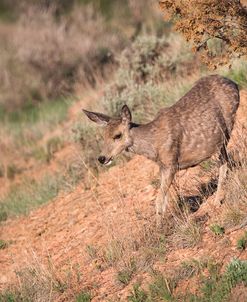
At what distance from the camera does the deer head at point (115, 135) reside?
9.30 metres

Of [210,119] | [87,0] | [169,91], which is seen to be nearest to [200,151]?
[210,119]

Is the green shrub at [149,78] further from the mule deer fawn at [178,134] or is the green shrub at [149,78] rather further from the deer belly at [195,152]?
the deer belly at [195,152]

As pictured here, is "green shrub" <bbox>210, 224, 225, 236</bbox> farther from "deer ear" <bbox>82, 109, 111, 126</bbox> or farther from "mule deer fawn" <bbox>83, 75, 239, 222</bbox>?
"deer ear" <bbox>82, 109, 111, 126</bbox>

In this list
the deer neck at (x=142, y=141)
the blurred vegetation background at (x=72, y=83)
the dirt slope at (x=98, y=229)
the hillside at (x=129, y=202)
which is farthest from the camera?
the blurred vegetation background at (x=72, y=83)

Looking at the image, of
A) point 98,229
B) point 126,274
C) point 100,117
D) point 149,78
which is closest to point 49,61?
point 149,78

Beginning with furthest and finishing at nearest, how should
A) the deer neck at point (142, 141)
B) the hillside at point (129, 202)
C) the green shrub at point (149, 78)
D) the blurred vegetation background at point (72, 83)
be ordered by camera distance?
the blurred vegetation background at point (72, 83)
the green shrub at point (149, 78)
the deer neck at point (142, 141)
the hillside at point (129, 202)

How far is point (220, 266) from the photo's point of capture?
26.2ft

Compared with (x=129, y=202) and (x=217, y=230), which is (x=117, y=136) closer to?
(x=217, y=230)

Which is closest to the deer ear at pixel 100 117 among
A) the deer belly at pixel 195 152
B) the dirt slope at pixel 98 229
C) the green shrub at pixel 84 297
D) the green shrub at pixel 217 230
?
the dirt slope at pixel 98 229

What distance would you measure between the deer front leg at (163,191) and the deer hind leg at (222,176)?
627mm

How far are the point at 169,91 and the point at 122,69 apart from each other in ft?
12.6

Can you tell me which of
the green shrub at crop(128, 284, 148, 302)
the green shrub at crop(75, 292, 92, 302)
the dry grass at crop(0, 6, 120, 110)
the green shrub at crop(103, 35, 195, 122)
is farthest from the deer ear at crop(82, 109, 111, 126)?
the dry grass at crop(0, 6, 120, 110)

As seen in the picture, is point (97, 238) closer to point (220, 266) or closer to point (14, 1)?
point (220, 266)

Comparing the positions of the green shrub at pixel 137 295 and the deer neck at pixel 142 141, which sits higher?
the deer neck at pixel 142 141
